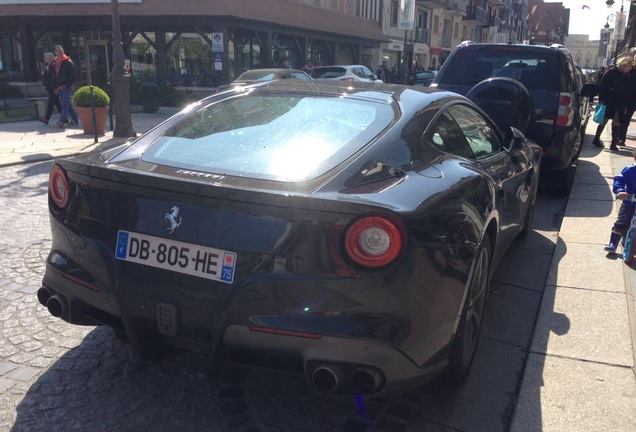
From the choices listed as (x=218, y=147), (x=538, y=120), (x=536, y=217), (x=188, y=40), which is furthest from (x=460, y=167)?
(x=188, y=40)

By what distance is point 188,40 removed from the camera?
2544 centimetres

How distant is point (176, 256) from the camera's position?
242cm

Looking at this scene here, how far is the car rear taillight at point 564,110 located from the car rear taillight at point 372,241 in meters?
5.38

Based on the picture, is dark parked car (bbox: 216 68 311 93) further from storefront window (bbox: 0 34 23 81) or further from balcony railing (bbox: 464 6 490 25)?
balcony railing (bbox: 464 6 490 25)

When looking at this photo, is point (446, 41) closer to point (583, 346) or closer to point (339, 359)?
point (583, 346)

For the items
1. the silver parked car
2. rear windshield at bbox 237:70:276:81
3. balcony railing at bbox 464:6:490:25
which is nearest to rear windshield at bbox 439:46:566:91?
rear windshield at bbox 237:70:276:81

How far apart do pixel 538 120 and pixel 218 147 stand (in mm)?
5090

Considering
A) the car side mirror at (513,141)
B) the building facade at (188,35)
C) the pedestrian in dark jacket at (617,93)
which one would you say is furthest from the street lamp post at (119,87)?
the car side mirror at (513,141)

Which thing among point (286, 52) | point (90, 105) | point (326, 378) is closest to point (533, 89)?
point (326, 378)

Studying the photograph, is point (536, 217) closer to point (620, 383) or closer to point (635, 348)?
point (635, 348)

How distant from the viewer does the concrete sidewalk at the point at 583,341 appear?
2785 mm

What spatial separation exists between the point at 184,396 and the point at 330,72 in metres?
19.4

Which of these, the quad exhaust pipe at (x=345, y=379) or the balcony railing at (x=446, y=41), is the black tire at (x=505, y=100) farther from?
the balcony railing at (x=446, y=41)

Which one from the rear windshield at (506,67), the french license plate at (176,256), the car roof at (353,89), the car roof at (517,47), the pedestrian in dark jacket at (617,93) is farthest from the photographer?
the pedestrian in dark jacket at (617,93)
